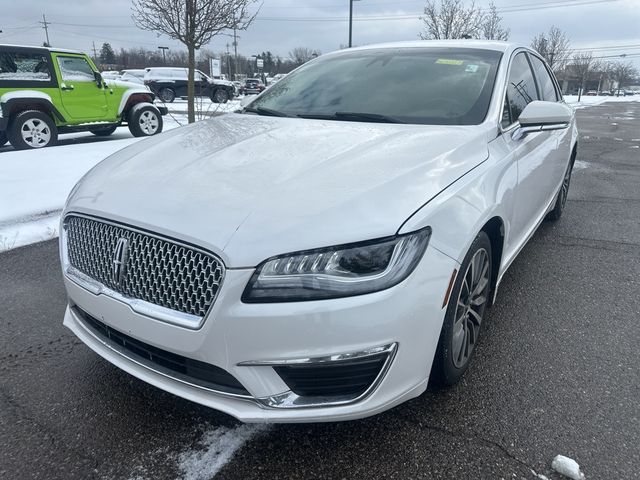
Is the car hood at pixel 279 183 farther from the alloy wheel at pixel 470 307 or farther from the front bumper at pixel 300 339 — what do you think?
the alloy wheel at pixel 470 307

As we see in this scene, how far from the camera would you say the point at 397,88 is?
306 cm

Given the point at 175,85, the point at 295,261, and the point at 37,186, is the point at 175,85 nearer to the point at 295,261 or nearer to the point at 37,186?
the point at 37,186

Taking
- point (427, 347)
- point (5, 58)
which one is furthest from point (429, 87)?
point (5, 58)

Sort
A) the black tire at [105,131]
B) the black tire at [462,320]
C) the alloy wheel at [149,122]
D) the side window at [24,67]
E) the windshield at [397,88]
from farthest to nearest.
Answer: the alloy wheel at [149,122] < the black tire at [105,131] < the side window at [24,67] < the windshield at [397,88] < the black tire at [462,320]

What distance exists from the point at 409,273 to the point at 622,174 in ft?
26.6

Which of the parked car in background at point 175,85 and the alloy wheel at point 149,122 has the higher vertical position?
the parked car in background at point 175,85

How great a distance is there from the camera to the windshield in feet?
9.20

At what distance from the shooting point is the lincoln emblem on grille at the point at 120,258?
1869 millimetres

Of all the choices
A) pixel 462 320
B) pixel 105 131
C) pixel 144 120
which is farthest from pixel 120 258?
pixel 105 131

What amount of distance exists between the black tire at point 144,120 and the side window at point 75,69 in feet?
3.68

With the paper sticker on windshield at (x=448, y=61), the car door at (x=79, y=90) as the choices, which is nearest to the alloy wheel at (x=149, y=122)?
the car door at (x=79, y=90)

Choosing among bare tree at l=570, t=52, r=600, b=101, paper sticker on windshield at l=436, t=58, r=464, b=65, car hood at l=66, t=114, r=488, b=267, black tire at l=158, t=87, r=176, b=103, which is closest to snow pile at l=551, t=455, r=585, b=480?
car hood at l=66, t=114, r=488, b=267

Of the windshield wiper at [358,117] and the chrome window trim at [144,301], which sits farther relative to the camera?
the windshield wiper at [358,117]

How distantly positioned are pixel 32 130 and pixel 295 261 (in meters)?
9.35
